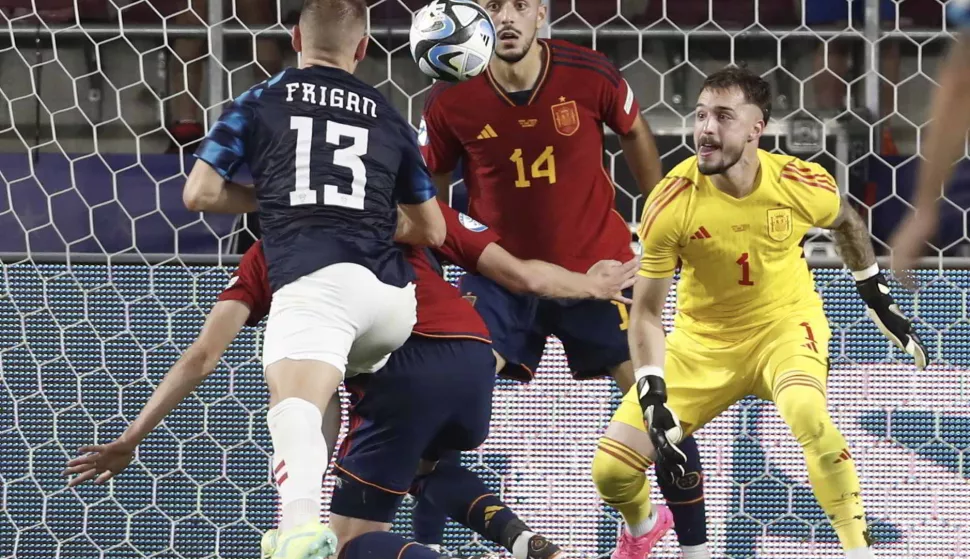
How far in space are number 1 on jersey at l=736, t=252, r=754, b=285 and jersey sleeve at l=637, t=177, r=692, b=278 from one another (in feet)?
0.62

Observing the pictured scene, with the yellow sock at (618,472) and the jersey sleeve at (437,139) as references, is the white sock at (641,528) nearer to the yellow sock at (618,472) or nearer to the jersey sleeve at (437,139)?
the yellow sock at (618,472)

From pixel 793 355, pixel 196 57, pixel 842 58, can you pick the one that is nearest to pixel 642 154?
pixel 793 355

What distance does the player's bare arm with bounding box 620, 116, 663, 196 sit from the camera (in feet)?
13.9

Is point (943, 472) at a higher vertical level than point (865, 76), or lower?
lower

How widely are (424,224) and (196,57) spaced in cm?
201

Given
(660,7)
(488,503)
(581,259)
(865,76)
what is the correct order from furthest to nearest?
1. (660,7)
2. (865,76)
3. (581,259)
4. (488,503)

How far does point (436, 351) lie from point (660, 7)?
2.42 meters

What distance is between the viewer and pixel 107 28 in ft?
17.0

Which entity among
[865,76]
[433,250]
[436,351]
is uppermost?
[865,76]

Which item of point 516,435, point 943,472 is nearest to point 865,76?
point 943,472

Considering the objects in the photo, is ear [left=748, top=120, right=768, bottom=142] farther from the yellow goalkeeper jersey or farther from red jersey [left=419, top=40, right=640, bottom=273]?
red jersey [left=419, top=40, right=640, bottom=273]

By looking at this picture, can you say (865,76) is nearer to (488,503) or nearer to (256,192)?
(488,503)

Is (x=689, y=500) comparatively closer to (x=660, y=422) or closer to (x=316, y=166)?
(x=660, y=422)

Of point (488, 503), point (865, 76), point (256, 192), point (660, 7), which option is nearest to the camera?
point (256, 192)
